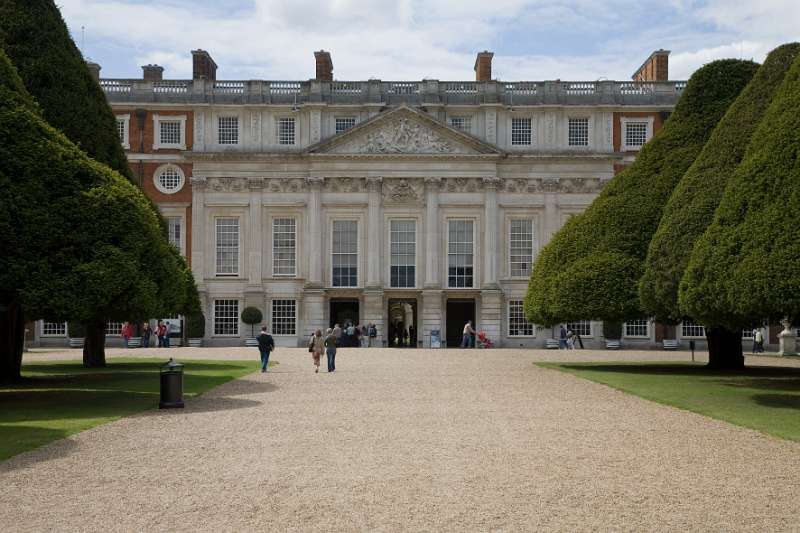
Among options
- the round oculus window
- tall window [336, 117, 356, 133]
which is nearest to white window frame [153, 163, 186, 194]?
the round oculus window

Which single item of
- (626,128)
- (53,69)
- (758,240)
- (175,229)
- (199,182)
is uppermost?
(626,128)

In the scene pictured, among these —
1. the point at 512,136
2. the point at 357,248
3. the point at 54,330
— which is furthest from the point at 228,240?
the point at 512,136

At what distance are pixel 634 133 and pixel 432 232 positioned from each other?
1179cm

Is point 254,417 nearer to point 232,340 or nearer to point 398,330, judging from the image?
point 232,340

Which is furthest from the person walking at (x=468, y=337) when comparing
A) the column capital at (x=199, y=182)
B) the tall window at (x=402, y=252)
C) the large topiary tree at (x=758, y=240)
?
the large topiary tree at (x=758, y=240)

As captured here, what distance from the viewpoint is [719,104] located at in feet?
95.7

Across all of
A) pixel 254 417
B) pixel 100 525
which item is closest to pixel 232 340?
pixel 254 417

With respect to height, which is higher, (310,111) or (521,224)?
(310,111)

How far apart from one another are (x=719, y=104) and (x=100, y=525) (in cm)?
2505

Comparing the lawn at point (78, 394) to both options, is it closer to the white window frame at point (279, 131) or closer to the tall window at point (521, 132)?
the white window frame at point (279, 131)

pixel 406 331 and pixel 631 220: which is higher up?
pixel 631 220

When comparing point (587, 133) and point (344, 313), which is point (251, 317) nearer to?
point (344, 313)

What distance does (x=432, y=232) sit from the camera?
50.3m

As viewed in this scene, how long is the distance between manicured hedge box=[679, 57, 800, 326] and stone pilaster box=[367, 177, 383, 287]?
3055 cm
